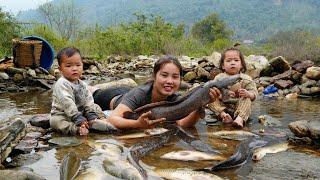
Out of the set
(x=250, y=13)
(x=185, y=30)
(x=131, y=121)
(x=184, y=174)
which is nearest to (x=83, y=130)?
(x=131, y=121)

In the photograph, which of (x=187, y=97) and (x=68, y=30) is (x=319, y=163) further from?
(x=68, y=30)

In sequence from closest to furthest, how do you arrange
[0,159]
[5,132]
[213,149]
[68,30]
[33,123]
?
[0,159] < [5,132] < [213,149] < [33,123] < [68,30]

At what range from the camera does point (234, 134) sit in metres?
5.21

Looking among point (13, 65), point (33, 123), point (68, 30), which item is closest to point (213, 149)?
point (33, 123)

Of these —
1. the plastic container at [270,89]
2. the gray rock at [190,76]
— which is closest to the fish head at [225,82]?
the plastic container at [270,89]

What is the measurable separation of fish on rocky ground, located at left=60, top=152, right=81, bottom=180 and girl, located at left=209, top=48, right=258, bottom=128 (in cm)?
278

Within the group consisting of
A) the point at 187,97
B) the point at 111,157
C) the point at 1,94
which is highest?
the point at 187,97

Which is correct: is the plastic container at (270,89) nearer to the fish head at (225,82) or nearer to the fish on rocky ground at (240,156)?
the fish head at (225,82)

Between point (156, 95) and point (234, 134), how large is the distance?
3.67ft

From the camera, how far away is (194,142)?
479 cm

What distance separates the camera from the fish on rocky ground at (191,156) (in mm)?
4020

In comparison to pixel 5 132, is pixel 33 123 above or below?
below

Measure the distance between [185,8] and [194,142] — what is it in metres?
157

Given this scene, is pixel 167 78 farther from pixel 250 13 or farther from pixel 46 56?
pixel 250 13
